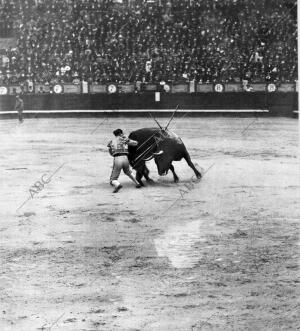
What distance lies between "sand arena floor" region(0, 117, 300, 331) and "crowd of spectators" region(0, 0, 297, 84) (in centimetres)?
1182

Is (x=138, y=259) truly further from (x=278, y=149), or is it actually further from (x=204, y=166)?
(x=278, y=149)

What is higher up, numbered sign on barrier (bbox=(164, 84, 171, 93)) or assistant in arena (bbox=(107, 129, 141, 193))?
numbered sign on barrier (bbox=(164, 84, 171, 93))

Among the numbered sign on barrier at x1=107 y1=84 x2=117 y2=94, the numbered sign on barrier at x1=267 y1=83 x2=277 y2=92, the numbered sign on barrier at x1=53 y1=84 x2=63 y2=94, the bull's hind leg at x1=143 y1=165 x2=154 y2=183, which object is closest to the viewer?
the bull's hind leg at x1=143 y1=165 x2=154 y2=183

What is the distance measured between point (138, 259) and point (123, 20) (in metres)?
21.8

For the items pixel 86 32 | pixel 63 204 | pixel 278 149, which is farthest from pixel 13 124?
pixel 63 204

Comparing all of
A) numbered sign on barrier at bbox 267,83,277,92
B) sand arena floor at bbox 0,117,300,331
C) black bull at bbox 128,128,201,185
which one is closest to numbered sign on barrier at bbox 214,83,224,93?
numbered sign on barrier at bbox 267,83,277,92

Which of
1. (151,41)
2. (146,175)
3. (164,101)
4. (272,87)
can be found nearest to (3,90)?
(151,41)

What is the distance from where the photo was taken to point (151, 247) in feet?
27.4

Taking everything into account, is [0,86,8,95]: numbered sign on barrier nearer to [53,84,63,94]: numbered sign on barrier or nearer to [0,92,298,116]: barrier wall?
[0,92,298,116]: barrier wall

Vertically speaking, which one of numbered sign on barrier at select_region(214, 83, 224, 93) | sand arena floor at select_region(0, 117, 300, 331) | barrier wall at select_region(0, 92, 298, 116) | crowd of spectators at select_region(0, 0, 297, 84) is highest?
crowd of spectators at select_region(0, 0, 297, 84)

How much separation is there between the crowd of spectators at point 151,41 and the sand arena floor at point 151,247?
1182 centimetres

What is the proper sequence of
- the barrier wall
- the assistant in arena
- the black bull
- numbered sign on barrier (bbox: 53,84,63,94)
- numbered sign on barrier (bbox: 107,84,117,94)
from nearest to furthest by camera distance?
the assistant in arena < the black bull < the barrier wall < numbered sign on barrier (bbox: 107,84,117,94) < numbered sign on barrier (bbox: 53,84,63,94)

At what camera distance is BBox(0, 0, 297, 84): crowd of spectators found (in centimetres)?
2745

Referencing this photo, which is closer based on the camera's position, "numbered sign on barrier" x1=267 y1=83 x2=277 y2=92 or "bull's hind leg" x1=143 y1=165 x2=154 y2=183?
"bull's hind leg" x1=143 y1=165 x2=154 y2=183
